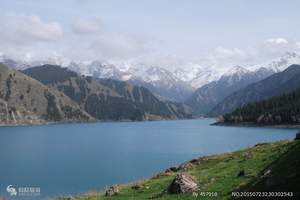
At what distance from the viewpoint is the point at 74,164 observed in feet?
431

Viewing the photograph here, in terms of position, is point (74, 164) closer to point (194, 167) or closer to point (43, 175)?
point (43, 175)

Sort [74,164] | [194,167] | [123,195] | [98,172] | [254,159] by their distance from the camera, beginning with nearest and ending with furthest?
[123,195], [254,159], [194,167], [98,172], [74,164]

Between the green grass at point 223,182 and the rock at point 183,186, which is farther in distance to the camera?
the rock at point 183,186

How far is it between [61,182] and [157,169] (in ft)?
89.7

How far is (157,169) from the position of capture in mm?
112938

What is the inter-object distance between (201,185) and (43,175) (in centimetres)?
7676

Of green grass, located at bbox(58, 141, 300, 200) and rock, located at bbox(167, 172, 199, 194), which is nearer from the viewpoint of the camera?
green grass, located at bbox(58, 141, 300, 200)

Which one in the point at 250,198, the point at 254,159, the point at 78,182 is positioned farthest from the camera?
the point at 78,182

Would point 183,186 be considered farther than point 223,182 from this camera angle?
No

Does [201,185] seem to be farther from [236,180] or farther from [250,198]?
[250,198]

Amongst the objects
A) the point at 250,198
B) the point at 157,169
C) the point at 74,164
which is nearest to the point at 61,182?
the point at 157,169

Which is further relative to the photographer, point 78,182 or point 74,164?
point 74,164

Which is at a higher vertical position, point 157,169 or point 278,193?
point 278,193

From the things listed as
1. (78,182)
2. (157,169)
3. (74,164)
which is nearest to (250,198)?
(78,182)
